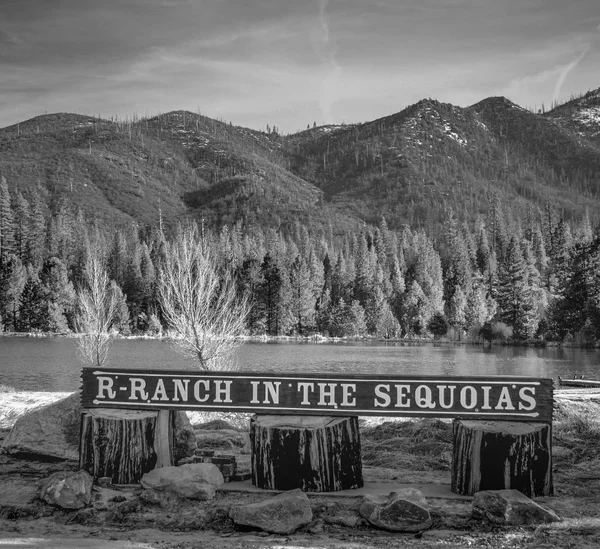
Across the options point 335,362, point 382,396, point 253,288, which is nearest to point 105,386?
point 382,396

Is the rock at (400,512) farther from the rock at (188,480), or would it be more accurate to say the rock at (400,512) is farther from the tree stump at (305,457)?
the rock at (188,480)

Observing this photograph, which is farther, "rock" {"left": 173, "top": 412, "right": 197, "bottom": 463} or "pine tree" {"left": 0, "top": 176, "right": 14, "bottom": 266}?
"pine tree" {"left": 0, "top": 176, "right": 14, "bottom": 266}

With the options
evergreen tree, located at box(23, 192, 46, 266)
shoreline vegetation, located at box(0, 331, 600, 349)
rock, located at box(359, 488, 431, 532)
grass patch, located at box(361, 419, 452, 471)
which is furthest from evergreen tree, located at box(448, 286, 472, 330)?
rock, located at box(359, 488, 431, 532)

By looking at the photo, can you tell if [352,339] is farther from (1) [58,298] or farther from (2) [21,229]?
(2) [21,229]

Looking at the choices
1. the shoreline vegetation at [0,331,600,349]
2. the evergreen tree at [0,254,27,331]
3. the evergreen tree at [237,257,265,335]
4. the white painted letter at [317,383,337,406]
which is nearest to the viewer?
the white painted letter at [317,383,337,406]

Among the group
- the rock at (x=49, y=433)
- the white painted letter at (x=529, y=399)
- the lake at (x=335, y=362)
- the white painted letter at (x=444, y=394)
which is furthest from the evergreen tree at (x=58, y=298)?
the white painted letter at (x=529, y=399)

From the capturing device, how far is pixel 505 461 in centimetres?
933

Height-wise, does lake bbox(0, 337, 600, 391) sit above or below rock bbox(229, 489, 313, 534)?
below

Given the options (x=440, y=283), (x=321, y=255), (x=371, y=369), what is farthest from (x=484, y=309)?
(x=321, y=255)

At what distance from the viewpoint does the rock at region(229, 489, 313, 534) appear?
8133 millimetres

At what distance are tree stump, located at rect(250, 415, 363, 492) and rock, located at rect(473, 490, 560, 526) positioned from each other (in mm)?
1896

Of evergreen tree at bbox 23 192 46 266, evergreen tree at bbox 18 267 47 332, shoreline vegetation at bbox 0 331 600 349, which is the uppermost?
evergreen tree at bbox 23 192 46 266

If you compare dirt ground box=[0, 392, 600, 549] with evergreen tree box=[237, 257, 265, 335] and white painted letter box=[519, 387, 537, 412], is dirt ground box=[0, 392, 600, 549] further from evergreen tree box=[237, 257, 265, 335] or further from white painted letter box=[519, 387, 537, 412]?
evergreen tree box=[237, 257, 265, 335]

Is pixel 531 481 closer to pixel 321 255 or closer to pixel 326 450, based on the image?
pixel 326 450
